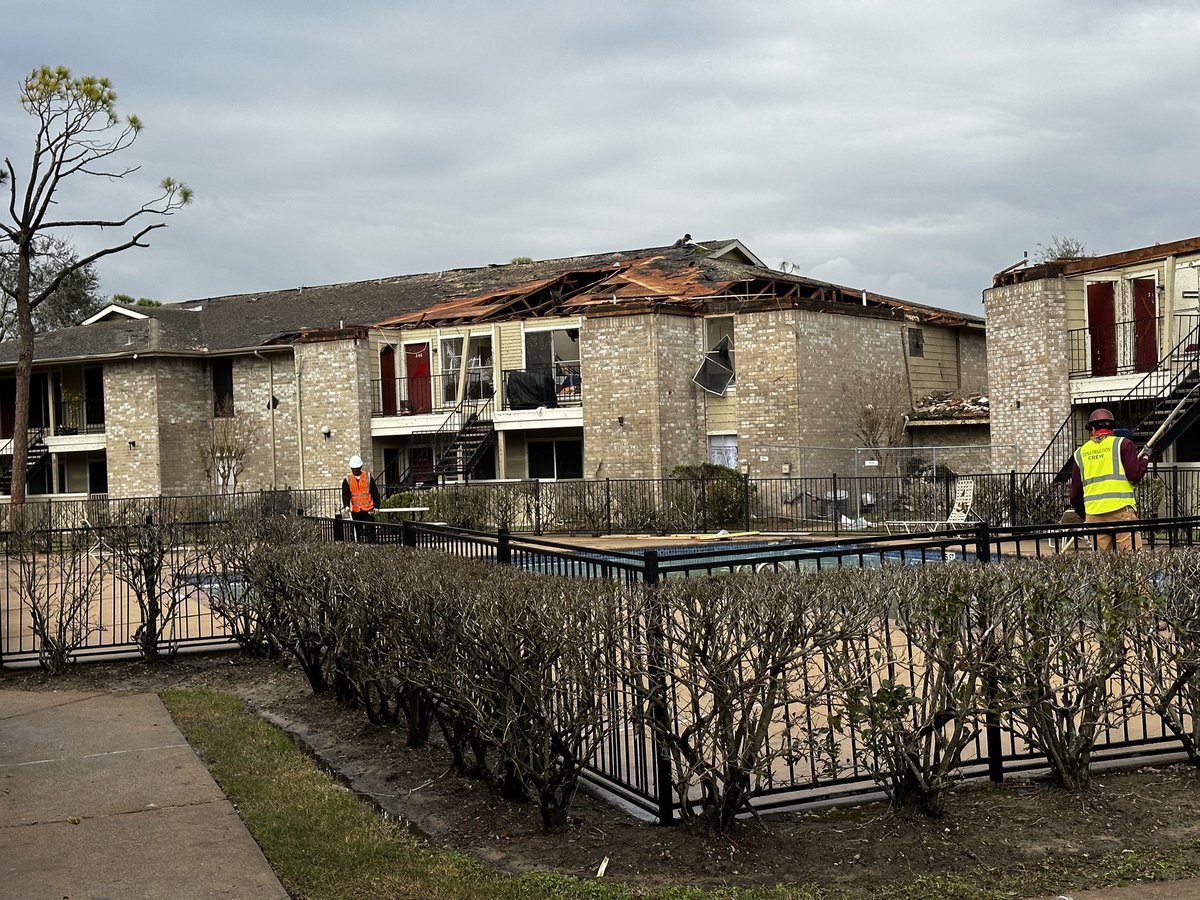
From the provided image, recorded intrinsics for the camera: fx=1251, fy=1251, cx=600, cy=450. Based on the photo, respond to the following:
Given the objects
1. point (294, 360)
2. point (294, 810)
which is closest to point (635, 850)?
point (294, 810)

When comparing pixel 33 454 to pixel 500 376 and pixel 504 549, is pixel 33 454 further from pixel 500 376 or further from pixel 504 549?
pixel 504 549

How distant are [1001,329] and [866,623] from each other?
22677 millimetres

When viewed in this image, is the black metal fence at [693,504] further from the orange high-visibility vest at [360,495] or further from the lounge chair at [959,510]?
the orange high-visibility vest at [360,495]

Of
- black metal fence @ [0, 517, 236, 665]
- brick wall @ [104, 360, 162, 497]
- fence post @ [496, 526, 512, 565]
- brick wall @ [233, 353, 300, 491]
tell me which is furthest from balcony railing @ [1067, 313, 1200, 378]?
brick wall @ [104, 360, 162, 497]

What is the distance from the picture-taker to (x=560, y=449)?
3588cm

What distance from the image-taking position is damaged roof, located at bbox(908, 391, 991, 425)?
3225 cm

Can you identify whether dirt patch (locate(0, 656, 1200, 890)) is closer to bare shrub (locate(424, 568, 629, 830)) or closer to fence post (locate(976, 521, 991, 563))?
bare shrub (locate(424, 568, 629, 830))

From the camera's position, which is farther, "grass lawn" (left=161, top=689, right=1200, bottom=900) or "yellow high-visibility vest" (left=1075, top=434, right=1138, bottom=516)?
"yellow high-visibility vest" (left=1075, top=434, right=1138, bottom=516)

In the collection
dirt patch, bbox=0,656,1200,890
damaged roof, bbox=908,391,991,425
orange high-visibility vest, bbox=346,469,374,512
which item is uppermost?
damaged roof, bbox=908,391,991,425

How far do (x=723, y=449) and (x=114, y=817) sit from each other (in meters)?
27.8

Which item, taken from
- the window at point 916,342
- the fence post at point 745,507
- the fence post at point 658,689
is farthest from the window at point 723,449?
the fence post at point 658,689

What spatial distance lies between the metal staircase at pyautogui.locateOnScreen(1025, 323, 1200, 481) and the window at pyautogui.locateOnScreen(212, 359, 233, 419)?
25977 millimetres

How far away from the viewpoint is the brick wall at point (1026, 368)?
85.4 ft

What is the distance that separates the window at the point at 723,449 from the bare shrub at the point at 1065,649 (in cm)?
2706
